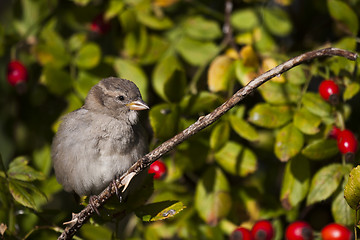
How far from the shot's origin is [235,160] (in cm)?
280

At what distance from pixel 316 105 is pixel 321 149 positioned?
238 millimetres

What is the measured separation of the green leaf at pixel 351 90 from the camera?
2482mm

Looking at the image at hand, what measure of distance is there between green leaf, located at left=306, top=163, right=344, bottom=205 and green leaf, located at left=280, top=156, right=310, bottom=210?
0.27ft

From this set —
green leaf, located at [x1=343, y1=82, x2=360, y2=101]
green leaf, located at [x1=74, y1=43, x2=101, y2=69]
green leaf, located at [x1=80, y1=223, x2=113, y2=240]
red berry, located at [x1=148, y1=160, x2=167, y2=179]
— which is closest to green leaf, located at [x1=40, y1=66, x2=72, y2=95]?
green leaf, located at [x1=74, y1=43, x2=101, y2=69]

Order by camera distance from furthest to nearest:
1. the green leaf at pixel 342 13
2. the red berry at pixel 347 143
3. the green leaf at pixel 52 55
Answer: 1. the green leaf at pixel 52 55
2. the green leaf at pixel 342 13
3. the red berry at pixel 347 143

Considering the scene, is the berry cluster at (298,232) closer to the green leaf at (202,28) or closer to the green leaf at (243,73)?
the green leaf at (243,73)

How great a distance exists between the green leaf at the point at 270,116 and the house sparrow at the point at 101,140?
0.61 meters

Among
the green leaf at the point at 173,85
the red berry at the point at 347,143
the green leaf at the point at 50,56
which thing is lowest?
the red berry at the point at 347,143

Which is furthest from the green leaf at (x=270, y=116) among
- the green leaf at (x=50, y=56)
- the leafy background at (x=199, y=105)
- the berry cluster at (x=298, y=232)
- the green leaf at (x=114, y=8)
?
the green leaf at (x=50, y=56)

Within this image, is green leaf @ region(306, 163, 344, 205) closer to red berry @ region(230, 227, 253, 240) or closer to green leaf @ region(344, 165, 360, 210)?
red berry @ region(230, 227, 253, 240)

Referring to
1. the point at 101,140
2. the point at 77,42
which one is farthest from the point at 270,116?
the point at 77,42

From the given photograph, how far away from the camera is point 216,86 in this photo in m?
2.79

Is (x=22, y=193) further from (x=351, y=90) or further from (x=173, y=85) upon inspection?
(x=351, y=90)

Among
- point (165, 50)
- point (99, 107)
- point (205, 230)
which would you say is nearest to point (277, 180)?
point (205, 230)
